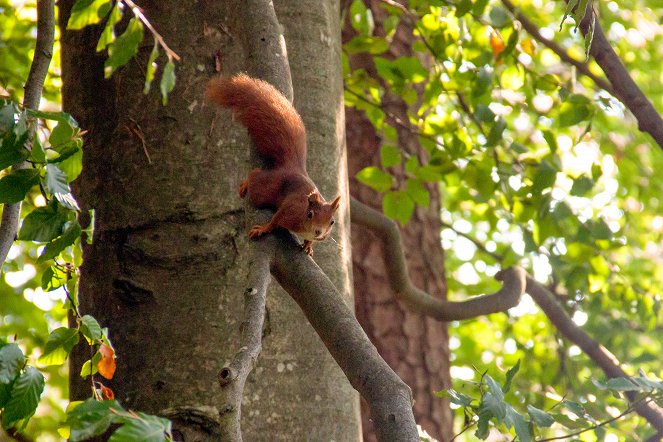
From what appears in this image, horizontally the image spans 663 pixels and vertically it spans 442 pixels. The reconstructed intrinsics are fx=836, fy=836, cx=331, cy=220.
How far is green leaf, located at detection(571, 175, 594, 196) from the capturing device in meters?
2.91

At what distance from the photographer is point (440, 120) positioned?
321 centimetres

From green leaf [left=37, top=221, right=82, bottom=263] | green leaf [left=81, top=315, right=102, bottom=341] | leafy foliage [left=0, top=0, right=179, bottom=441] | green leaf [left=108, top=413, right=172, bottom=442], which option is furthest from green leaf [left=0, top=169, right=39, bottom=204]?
green leaf [left=108, top=413, right=172, bottom=442]

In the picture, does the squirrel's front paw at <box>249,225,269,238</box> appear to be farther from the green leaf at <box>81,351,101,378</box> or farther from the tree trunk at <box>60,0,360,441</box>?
the green leaf at <box>81,351,101,378</box>

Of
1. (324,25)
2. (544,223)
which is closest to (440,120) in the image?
(544,223)

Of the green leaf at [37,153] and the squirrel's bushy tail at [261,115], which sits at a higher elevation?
the green leaf at [37,153]

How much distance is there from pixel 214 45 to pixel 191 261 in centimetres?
56

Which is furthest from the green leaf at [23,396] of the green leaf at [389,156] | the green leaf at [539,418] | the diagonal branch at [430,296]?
the green leaf at [389,156]

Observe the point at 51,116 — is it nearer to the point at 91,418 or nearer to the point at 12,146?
the point at 12,146

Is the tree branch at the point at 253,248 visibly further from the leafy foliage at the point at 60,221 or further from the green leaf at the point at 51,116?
the green leaf at the point at 51,116

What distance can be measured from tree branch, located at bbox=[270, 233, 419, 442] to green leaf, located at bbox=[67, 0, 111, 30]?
0.46m

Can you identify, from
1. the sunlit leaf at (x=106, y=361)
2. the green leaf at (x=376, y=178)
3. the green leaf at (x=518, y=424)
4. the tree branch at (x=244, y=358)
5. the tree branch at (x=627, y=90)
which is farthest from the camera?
the green leaf at (x=376, y=178)

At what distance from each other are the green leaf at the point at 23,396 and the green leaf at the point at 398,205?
6.41 ft

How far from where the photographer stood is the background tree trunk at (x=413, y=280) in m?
3.39

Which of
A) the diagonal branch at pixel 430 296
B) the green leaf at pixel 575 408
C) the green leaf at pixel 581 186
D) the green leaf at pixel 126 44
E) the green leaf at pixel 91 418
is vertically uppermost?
the green leaf at pixel 126 44
